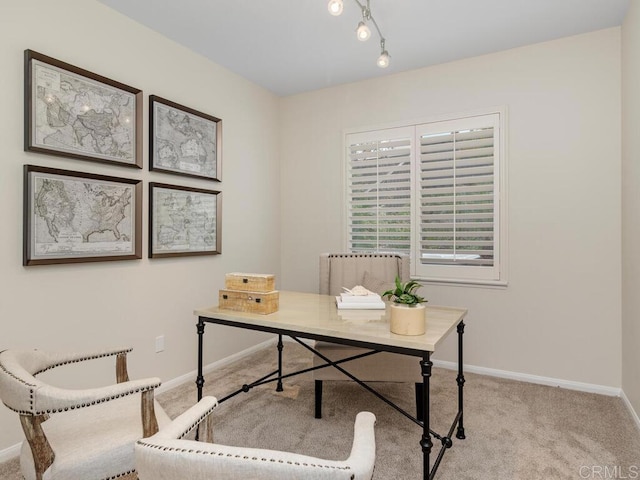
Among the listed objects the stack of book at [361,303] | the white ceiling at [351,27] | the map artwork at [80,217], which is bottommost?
the stack of book at [361,303]

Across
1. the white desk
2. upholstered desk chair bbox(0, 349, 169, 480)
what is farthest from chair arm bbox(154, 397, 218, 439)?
the white desk

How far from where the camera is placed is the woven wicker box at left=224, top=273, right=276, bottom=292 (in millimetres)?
2037

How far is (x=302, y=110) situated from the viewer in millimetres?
4039

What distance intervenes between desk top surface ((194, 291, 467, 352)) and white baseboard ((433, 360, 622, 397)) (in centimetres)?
139

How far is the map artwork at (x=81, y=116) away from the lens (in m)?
2.10

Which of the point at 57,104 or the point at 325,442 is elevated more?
the point at 57,104

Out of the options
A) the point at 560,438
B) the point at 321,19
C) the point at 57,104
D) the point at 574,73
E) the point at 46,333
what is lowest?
the point at 560,438

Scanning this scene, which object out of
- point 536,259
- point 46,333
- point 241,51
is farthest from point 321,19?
point 46,333

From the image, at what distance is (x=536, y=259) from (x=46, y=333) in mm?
3431

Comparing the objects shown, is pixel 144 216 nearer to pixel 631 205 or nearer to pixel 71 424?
pixel 71 424

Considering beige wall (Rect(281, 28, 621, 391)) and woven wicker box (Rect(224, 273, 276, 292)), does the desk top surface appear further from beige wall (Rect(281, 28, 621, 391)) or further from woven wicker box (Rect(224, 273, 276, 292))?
beige wall (Rect(281, 28, 621, 391))

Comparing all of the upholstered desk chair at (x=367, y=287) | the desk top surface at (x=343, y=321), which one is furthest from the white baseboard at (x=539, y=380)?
the desk top surface at (x=343, y=321)

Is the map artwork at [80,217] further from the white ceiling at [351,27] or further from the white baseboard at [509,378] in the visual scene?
the white ceiling at [351,27]

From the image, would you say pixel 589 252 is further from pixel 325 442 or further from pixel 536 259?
pixel 325 442
